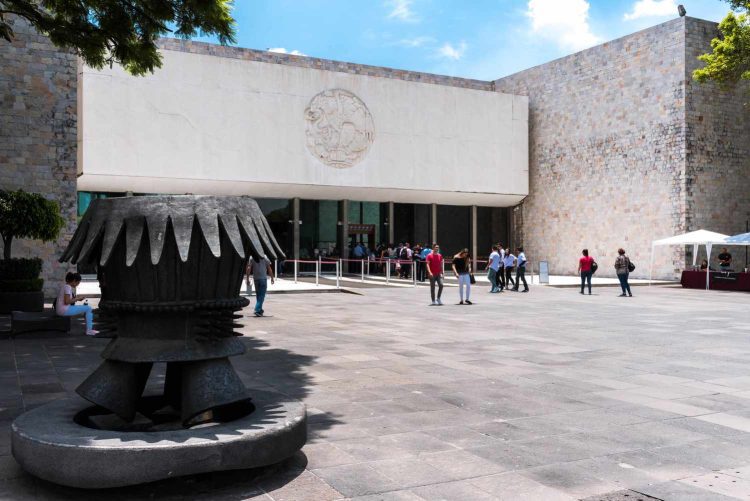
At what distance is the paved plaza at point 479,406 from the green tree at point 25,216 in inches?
194

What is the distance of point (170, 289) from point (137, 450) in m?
1.14

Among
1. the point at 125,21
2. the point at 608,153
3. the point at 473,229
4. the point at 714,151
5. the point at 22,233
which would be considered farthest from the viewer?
the point at 473,229

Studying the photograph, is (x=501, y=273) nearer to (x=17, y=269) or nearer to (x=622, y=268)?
(x=622, y=268)

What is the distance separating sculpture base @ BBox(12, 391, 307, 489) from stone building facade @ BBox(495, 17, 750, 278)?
88.2ft

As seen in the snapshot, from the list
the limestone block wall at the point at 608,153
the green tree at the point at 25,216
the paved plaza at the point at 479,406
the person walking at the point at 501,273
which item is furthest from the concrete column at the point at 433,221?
the green tree at the point at 25,216

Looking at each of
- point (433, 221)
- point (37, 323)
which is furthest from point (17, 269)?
point (433, 221)

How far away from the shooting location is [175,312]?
4.46 meters

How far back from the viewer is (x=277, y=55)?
30.8m

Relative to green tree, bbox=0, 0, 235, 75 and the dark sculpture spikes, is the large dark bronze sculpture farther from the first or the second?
green tree, bbox=0, 0, 235, 75

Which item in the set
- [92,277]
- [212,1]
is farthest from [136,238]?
[92,277]

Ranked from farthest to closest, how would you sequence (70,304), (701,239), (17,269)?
(701,239)
(17,269)
(70,304)

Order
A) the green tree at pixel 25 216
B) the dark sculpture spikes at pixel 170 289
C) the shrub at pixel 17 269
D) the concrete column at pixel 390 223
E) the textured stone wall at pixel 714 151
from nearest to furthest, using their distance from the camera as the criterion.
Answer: the dark sculpture spikes at pixel 170 289
the green tree at pixel 25 216
the shrub at pixel 17 269
the textured stone wall at pixel 714 151
the concrete column at pixel 390 223

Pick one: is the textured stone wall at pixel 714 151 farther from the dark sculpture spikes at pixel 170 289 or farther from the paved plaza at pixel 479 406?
the dark sculpture spikes at pixel 170 289

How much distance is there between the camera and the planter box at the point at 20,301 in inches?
572
